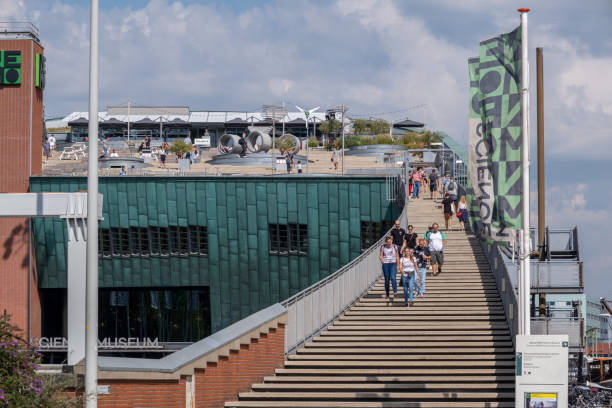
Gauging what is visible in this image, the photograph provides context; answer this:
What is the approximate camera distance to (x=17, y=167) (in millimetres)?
42781

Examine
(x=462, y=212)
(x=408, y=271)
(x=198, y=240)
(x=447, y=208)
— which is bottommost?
(x=408, y=271)

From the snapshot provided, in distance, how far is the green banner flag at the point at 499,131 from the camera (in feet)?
47.6

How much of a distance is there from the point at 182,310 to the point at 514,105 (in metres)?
33.7

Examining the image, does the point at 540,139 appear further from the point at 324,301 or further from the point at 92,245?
the point at 92,245

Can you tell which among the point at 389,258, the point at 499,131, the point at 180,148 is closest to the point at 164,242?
the point at 180,148

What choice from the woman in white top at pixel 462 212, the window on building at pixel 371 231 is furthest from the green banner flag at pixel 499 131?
the window on building at pixel 371 231

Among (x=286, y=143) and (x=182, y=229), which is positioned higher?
(x=286, y=143)

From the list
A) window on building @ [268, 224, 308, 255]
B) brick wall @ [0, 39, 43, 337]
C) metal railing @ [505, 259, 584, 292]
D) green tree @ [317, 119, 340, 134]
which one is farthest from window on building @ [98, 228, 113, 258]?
green tree @ [317, 119, 340, 134]

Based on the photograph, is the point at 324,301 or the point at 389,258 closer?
the point at 324,301

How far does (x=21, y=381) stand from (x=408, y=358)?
27.9 feet

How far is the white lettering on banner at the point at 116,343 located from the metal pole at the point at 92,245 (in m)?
29.3

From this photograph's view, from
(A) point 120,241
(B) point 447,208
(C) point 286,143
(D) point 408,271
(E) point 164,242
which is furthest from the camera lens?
(C) point 286,143

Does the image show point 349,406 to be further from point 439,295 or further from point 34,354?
point 439,295

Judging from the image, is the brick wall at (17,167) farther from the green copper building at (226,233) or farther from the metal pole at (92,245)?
the metal pole at (92,245)
